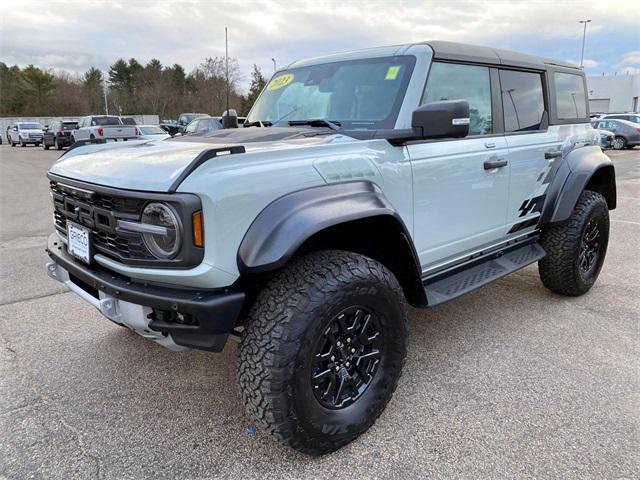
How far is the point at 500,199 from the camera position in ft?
11.0

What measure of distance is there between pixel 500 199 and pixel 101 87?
207 feet

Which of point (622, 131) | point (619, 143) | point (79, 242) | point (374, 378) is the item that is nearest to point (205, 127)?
point (79, 242)

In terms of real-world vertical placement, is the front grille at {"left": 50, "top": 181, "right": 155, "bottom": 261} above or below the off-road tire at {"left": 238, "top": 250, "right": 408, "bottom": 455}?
above

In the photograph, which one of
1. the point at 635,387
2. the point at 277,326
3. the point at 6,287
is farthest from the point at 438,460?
the point at 6,287

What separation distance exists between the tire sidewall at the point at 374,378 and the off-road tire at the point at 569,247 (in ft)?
6.82

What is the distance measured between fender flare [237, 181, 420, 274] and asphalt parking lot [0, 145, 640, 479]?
96 cm

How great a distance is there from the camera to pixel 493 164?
319 cm

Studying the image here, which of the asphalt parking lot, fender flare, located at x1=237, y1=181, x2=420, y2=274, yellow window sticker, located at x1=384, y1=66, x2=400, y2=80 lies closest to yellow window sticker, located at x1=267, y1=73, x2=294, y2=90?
yellow window sticker, located at x1=384, y1=66, x2=400, y2=80

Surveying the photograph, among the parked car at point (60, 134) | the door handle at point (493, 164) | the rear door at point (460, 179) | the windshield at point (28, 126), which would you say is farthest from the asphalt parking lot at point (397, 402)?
the windshield at point (28, 126)

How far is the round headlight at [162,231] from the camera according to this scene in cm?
191

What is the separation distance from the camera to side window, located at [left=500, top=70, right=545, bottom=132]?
3.52 metres

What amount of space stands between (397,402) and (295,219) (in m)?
1.27

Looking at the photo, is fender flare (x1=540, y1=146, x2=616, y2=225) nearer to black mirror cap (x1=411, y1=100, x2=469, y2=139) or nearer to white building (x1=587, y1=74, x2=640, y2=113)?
black mirror cap (x1=411, y1=100, x2=469, y2=139)

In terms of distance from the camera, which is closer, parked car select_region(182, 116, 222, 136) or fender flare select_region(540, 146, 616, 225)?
parked car select_region(182, 116, 222, 136)
